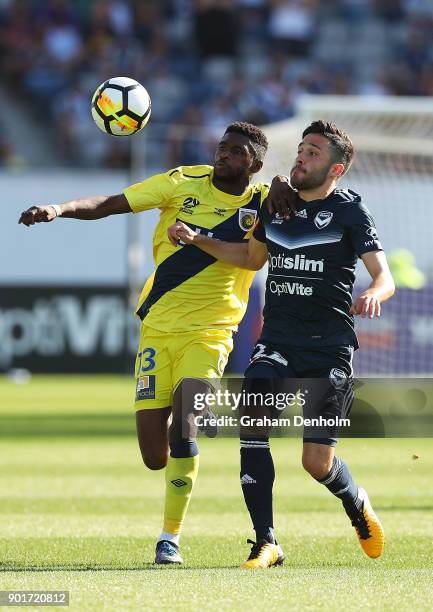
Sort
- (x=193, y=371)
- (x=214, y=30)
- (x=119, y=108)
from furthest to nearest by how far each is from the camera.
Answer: (x=214, y=30), (x=119, y=108), (x=193, y=371)

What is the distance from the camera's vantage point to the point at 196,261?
25.1ft

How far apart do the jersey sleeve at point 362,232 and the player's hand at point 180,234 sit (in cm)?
97

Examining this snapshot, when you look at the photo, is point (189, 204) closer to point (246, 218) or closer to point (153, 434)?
point (246, 218)

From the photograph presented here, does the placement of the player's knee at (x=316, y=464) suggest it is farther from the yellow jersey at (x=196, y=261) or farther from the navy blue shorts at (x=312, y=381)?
the yellow jersey at (x=196, y=261)

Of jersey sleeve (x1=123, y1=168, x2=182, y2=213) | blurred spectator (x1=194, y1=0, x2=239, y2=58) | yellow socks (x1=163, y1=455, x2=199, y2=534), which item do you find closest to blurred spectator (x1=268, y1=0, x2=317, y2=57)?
blurred spectator (x1=194, y1=0, x2=239, y2=58)

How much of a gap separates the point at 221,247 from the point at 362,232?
3.06 ft

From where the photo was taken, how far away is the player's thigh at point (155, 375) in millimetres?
7473

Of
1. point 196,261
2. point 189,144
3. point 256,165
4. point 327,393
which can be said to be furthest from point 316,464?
point 189,144

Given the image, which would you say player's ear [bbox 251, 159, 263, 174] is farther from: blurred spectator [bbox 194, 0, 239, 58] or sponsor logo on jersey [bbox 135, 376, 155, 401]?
blurred spectator [bbox 194, 0, 239, 58]

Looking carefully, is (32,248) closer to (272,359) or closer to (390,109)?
(390,109)

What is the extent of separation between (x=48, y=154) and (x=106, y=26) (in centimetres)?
316

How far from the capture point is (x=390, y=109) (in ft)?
55.4

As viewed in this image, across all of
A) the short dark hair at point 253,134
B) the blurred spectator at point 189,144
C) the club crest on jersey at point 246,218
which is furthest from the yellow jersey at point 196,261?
the blurred spectator at point 189,144

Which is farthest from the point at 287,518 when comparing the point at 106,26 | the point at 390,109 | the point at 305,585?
the point at 106,26
